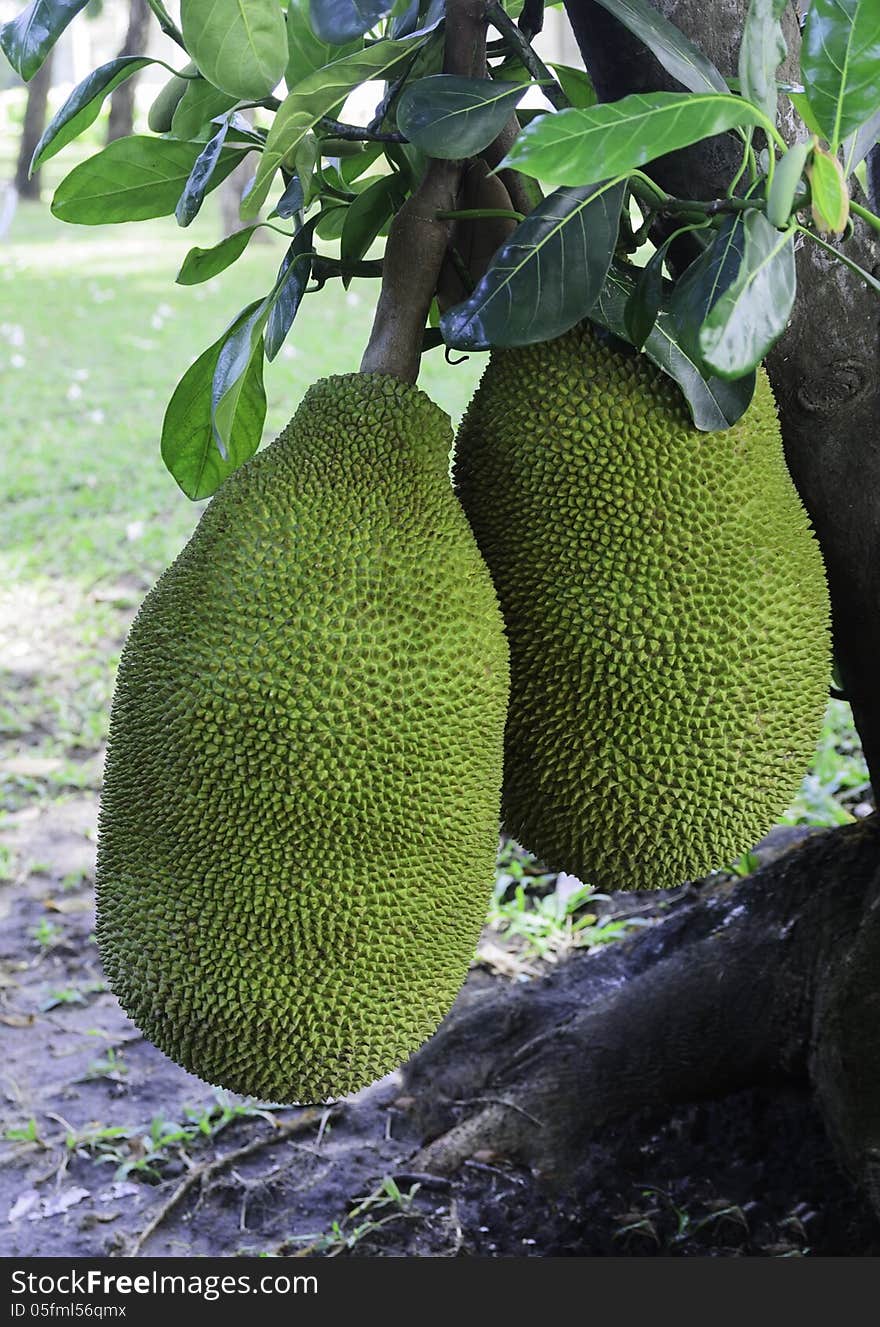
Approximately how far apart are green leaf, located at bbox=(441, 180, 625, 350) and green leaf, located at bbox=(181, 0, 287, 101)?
21 centimetres

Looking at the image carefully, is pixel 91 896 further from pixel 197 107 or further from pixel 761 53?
pixel 761 53

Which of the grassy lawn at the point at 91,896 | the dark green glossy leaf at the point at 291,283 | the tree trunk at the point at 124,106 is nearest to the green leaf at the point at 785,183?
the dark green glossy leaf at the point at 291,283

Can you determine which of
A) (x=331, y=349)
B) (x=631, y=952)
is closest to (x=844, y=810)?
(x=631, y=952)

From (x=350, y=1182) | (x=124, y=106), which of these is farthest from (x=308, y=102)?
(x=124, y=106)

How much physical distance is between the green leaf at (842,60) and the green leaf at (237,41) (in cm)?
35

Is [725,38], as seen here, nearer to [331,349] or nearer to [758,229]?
[758,229]

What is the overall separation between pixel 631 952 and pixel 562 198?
1.14m

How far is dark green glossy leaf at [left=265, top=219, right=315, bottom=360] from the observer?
3.40ft

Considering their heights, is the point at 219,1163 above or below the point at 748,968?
below

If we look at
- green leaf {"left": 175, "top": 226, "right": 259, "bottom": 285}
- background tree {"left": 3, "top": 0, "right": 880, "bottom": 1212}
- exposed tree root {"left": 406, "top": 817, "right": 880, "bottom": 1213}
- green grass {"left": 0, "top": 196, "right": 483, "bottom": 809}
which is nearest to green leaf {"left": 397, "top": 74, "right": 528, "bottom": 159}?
background tree {"left": 3, "top": 0, "right": 880, "bottom": 1212}

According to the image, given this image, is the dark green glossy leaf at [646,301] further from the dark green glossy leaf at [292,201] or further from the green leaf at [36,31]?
the green leaf at [36,31]

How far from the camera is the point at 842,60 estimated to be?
2.57 ft

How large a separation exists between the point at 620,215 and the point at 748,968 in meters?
0.91

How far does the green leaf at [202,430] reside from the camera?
1190 millimetres
